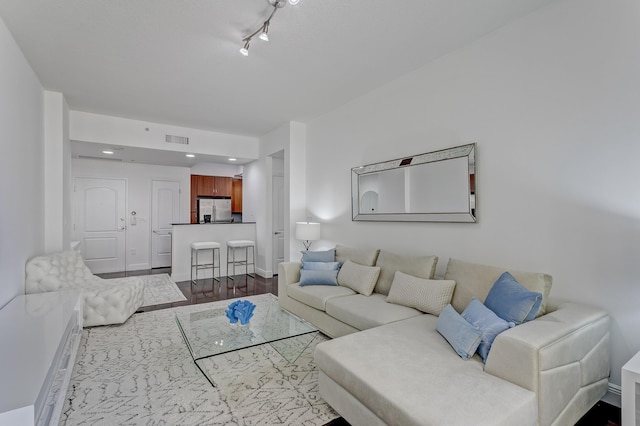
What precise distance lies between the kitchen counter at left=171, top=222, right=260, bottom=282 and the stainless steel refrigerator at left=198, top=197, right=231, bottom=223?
7.69ft

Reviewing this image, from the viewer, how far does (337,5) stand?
2.33 m

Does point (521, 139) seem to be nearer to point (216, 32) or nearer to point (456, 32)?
point (456, 32)

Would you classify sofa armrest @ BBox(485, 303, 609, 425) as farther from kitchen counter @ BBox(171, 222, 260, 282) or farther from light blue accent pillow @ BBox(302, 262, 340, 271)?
kitchen counter @ BBox(171, 222, 260, 282)

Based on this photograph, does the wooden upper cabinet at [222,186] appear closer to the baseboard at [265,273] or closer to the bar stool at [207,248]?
the bar stool at [207,248]

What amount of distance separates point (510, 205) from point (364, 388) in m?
1.93

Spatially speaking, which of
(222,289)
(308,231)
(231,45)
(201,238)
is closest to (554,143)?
(231,45)

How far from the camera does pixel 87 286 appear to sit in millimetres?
3635

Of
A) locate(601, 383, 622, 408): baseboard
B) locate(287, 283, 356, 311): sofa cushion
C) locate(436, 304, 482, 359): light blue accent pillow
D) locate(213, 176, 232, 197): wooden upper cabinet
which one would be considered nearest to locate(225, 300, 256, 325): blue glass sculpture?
locate(287, 283, 356, 311): sofa cushion

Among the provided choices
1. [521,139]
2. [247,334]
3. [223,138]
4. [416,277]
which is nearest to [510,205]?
[521,139]

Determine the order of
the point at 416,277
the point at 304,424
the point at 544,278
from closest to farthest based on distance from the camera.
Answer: the point at 304,424 → the point at 544,278 → the point at 416,277

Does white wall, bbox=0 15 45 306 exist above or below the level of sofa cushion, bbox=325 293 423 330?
above

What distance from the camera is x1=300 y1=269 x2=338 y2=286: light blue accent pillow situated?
3623 mm

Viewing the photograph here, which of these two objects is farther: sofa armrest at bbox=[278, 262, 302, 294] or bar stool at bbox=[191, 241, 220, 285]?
bar stool at bbox=[191, 241, 220, 285]

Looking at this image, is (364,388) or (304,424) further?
(304,424)
